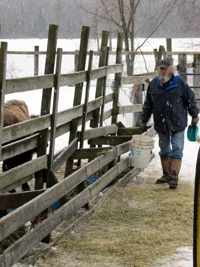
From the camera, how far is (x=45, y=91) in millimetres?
4973

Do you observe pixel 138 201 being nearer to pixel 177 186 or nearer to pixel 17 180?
pixel 177 186

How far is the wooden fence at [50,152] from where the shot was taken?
3873 millimetres

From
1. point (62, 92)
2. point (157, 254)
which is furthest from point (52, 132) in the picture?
point (62, 92)

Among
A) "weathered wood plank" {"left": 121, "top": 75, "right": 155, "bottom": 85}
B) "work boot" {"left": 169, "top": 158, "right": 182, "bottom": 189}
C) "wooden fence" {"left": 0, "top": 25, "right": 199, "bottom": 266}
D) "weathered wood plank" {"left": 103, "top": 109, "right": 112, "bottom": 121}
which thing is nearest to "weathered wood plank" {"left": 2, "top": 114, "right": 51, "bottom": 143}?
"wooden fence" {"left": 0, "top": 25, "right": 199, "bottom": 266}

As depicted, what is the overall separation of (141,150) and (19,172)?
2718 mm

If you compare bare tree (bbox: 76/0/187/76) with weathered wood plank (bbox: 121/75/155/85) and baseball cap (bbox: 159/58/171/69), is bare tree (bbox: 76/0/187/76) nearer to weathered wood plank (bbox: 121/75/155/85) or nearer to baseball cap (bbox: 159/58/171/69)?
weathered wood plank (bbox: 121/75/155/85)

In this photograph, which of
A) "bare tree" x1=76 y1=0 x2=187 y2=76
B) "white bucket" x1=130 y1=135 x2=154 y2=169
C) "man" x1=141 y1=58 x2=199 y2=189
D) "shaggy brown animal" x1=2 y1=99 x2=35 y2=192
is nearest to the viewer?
"shaggy brown animal" x1=2 y1=99 x2=35 y2=192

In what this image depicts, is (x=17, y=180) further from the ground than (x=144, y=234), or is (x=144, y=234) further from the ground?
(x=17, y=180)

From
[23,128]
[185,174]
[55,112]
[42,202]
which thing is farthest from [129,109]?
[42,202]

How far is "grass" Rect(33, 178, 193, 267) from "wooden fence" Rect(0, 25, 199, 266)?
0.79 ft

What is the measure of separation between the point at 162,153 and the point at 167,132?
0.42 metres

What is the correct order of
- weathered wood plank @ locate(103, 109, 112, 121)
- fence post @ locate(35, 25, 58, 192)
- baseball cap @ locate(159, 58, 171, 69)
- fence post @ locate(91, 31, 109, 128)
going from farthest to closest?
weathered wood plank @ locate(103, 109, 112, 121)
fence post @ locate(91, 31, 109, 128)
baseball cap @ locate(159, 58, 171, 69)
fence post @ locate(35, 25, 58, 192)

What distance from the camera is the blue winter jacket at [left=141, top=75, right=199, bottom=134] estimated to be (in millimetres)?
6645


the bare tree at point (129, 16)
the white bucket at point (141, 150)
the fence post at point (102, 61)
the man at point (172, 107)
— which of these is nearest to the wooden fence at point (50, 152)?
the fence post at point (102, 61)
